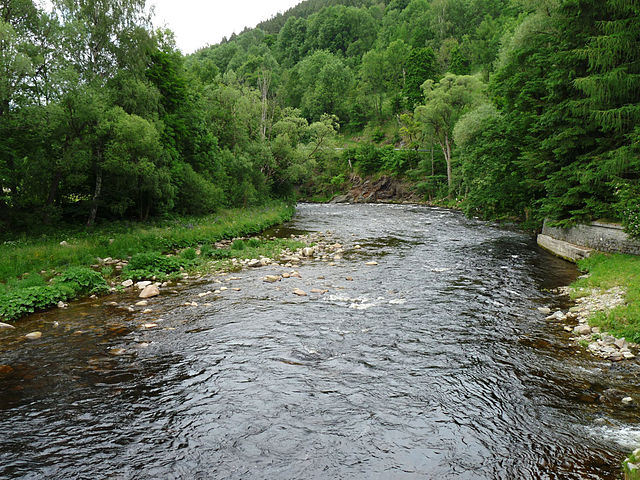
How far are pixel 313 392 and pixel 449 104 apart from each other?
54458 millimetres

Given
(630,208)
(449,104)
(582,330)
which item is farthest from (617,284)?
(449,104)

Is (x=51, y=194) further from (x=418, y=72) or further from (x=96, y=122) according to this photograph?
(x=418, y=72)

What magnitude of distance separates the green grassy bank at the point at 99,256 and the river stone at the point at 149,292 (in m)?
1.47

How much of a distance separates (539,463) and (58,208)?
24513mm

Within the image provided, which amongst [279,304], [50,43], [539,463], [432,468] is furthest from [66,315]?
[50,43]

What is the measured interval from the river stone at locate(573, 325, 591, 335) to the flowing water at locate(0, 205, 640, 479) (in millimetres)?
429

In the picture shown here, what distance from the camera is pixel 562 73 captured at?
1925 cm

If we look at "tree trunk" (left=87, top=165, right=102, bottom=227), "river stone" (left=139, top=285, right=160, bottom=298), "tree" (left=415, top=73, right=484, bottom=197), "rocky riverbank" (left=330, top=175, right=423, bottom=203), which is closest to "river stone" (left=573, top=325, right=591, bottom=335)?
"river stone" (left=139, top=285, right=160, bottom=298)

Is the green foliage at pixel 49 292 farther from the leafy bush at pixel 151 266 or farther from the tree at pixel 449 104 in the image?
the tree at pixel 449 104

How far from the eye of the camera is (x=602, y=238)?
17.2 m

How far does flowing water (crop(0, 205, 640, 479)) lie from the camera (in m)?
5.76

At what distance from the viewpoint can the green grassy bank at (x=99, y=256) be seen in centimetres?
1304

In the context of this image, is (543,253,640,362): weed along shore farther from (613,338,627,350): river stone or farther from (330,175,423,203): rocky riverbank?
(330,175,423,203): rocky riverbank

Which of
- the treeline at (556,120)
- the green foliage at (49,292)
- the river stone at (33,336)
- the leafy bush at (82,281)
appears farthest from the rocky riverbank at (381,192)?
the river stone at (33,336)
